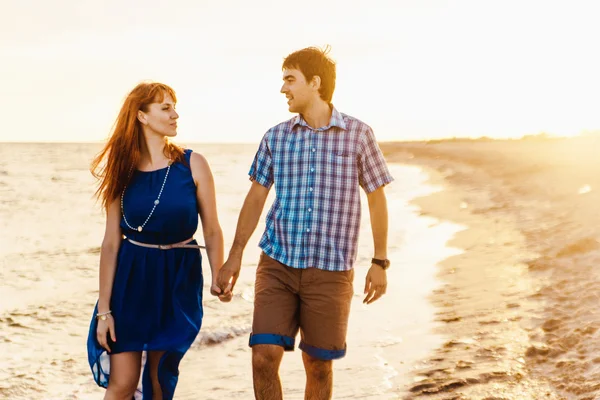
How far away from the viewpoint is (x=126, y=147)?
3859 mm

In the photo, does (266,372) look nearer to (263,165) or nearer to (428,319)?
(263,165)

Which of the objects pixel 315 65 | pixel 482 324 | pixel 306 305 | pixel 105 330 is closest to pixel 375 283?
pixel 306 305

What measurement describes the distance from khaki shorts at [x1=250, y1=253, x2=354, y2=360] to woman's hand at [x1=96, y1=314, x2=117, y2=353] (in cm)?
76

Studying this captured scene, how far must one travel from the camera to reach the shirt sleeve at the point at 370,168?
4.12 m

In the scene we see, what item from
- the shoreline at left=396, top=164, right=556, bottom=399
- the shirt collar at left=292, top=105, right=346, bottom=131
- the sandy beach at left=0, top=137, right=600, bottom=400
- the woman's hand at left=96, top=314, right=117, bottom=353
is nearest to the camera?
the woman's hand at left=96, top=314, right=117, bottom=353

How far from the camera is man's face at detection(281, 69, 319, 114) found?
4145 millimetres

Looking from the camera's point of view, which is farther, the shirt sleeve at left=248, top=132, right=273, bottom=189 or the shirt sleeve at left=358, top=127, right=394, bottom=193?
the shirt sleeve at left=248, top=132, right=273, bottom=189

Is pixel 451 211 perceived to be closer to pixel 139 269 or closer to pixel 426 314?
pixel 426 314

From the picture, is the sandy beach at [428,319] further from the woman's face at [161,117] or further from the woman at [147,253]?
the woman's face at [161,117]

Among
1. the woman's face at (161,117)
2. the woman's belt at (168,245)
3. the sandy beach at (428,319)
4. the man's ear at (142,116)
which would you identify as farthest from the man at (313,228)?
the sandy beach at (428,319)

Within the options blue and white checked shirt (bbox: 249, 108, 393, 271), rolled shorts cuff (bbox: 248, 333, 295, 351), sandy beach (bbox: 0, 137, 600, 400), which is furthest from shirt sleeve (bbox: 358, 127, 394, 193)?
sandy beach (bbox: 0, 137, 600, 400)

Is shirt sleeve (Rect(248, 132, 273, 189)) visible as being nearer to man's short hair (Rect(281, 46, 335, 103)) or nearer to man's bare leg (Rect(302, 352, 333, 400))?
man's short hair (Rect(281, 46, 335, 103))

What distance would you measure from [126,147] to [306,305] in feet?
4.33

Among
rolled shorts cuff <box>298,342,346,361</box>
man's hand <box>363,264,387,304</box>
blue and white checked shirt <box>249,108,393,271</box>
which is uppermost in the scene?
blue and white checked shirt <box>249,108,393,271</box>
